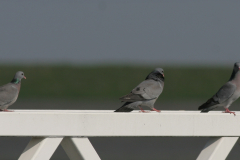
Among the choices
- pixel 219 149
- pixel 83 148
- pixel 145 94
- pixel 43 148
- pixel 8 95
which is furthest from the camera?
pixel 145 94

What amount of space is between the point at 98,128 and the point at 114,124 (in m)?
0.13

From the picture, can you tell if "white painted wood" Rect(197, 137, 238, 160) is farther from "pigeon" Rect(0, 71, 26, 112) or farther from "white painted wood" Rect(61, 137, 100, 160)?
"pigeon" Rect(0, 71, 26, 112)

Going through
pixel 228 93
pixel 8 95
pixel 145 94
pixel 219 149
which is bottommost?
pixel 219 149

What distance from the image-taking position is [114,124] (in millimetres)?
4000

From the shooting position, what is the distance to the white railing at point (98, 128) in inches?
151

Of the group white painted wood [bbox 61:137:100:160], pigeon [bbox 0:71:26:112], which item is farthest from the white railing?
pigeon [bbox 0:71:26:112]

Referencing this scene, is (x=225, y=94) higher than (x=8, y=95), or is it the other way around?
(x=8, y=95)

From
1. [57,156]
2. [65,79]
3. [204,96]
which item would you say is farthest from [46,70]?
→ [57,156]

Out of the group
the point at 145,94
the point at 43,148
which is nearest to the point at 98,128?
the point at 43,148

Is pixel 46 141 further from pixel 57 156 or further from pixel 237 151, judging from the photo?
pixel 237 151

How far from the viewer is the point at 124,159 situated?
16.2 m

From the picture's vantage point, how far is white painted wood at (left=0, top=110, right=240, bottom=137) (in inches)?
151

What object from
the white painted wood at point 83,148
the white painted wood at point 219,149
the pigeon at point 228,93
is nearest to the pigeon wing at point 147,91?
the pigeon at point 228,93

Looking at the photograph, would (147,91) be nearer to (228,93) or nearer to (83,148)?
(228,93)
